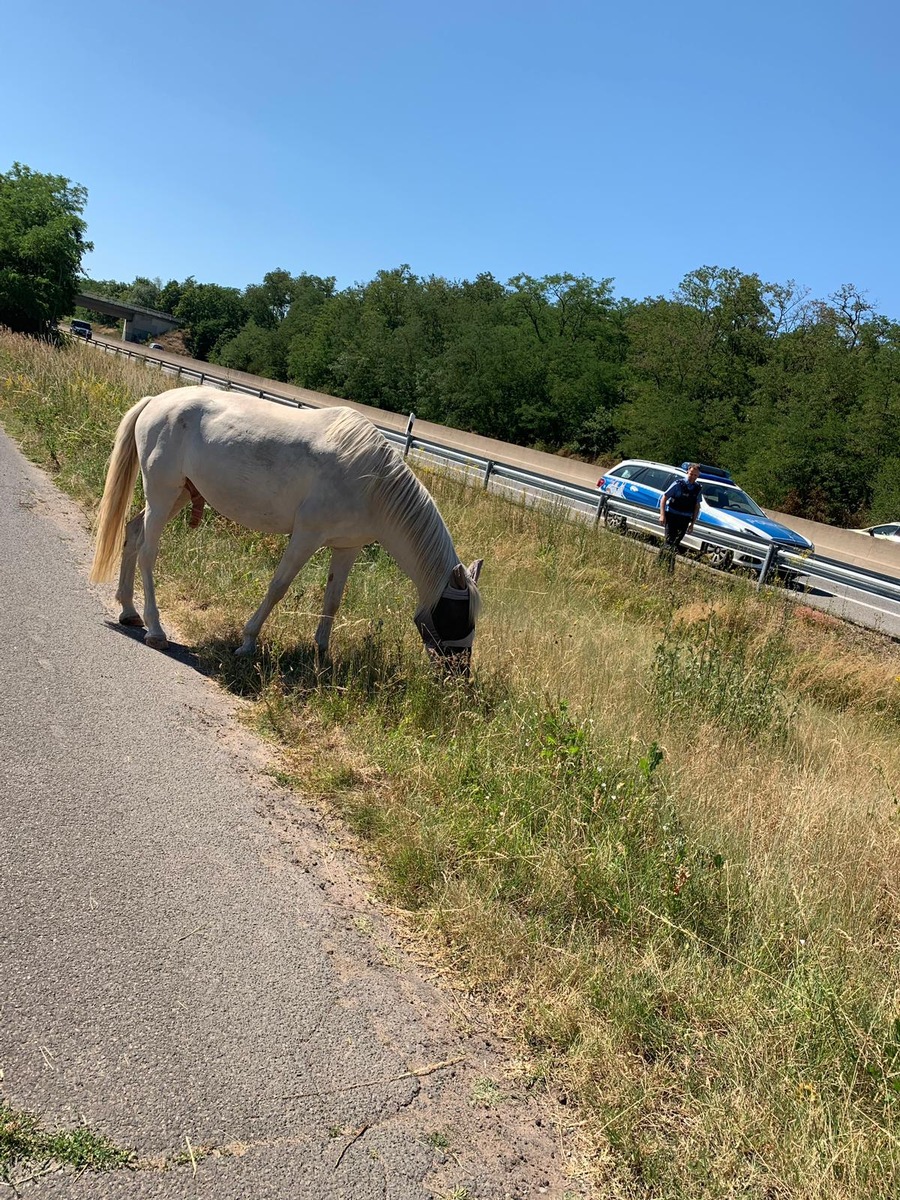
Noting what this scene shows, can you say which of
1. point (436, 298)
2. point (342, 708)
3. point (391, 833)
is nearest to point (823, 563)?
point (342, 708)

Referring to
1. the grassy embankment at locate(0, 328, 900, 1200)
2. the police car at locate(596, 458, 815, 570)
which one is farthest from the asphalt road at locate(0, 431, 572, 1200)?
the police car at locate(596, 458, 815, 570)

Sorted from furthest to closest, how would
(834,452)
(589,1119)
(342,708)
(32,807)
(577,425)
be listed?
1. (577,425)
2. (834,452)
3. (342,708)
4. (32,807)
5. (589,1119)

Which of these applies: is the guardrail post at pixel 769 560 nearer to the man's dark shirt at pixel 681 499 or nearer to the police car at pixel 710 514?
the police car at pixel 710 514

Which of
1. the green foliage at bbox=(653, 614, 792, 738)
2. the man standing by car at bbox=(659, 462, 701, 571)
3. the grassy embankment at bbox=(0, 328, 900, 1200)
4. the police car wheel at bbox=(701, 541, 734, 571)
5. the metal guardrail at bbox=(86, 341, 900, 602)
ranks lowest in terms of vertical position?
the grassy embankment at bbox=(0, 328, 900, 1200)

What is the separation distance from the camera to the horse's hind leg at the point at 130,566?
677 centimetres

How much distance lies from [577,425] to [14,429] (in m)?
42.3

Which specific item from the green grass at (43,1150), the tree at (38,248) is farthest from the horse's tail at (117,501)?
the tree at (38,248)

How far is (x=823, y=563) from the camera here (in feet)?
45.8

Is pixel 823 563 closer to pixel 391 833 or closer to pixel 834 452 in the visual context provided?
pixel 391 833

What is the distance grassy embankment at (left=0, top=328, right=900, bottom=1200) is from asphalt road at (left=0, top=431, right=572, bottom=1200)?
0.28 meters

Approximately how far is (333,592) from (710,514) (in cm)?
1320

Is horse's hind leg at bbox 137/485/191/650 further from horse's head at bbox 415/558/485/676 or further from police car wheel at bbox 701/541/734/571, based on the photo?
police car wheel at bbox 701/541/734/571

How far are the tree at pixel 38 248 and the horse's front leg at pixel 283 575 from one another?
37.3m

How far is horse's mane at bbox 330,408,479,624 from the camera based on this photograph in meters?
6.23
